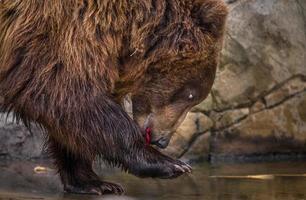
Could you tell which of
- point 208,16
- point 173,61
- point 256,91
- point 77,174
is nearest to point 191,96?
point 173,61

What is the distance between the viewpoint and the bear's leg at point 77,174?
766 centimetres

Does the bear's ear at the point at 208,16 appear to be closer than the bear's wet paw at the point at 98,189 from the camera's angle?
Yes

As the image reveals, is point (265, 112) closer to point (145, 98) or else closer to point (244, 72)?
point (244, 72)

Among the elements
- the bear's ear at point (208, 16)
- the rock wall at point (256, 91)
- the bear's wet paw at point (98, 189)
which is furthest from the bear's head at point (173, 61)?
the rock wall at point (256, 91)

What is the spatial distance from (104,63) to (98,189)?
1091 millimetres

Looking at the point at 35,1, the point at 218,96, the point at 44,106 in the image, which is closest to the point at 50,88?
the point at 44,106

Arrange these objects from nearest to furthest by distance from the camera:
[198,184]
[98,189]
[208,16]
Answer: [208,16] → [98,189] → [198,184]

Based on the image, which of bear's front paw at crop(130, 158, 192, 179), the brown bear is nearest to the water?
bear's front paw at crop(130, 158, 192, 179)

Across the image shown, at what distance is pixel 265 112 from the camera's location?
10.4m

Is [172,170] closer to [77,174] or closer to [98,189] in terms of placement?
[98,189]

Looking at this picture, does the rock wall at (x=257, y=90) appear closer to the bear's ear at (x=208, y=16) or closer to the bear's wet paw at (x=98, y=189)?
the bear's wet paw at (x=98, y=189)

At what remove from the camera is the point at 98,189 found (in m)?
7.64

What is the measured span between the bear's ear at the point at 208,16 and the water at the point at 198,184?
123cm

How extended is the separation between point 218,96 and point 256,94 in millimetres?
401
